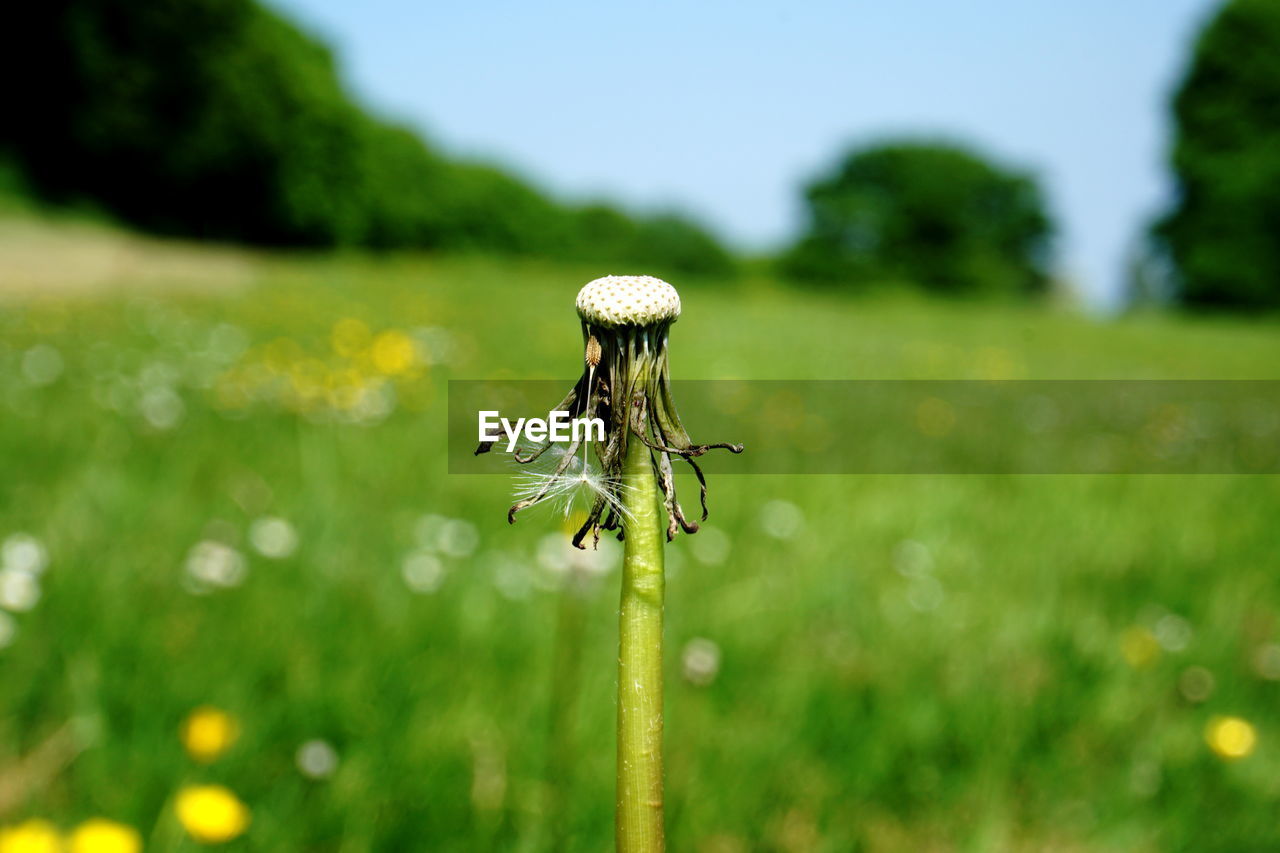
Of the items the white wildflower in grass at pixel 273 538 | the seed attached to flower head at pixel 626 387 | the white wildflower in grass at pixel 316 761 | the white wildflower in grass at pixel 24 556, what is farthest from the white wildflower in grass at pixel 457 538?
the seed attached to flower head at pixel 626 387

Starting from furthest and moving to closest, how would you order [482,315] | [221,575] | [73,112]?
[73,112]
[482,315]
[221,575]

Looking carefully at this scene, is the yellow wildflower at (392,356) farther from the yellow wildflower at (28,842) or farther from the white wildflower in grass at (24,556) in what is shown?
the yellow wildflower at (28,842)

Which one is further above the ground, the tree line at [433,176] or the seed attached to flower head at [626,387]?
the tree line at [433,176]

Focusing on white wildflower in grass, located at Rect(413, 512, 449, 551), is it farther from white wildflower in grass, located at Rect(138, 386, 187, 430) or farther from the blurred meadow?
white wildflower in grass, located at Rect(138, 386, 187, 430)

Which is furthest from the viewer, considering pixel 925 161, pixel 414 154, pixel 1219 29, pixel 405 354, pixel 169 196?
pixel 925 161

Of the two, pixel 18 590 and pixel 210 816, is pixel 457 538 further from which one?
pixel 210 816

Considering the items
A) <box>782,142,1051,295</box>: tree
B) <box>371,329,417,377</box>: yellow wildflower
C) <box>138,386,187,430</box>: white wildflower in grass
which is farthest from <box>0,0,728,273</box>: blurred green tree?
<box>782,142,1051,295</box>: tree

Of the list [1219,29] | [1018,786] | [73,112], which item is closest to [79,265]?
[73,112]

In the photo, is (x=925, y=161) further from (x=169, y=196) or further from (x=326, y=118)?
(x=169, y=196)
